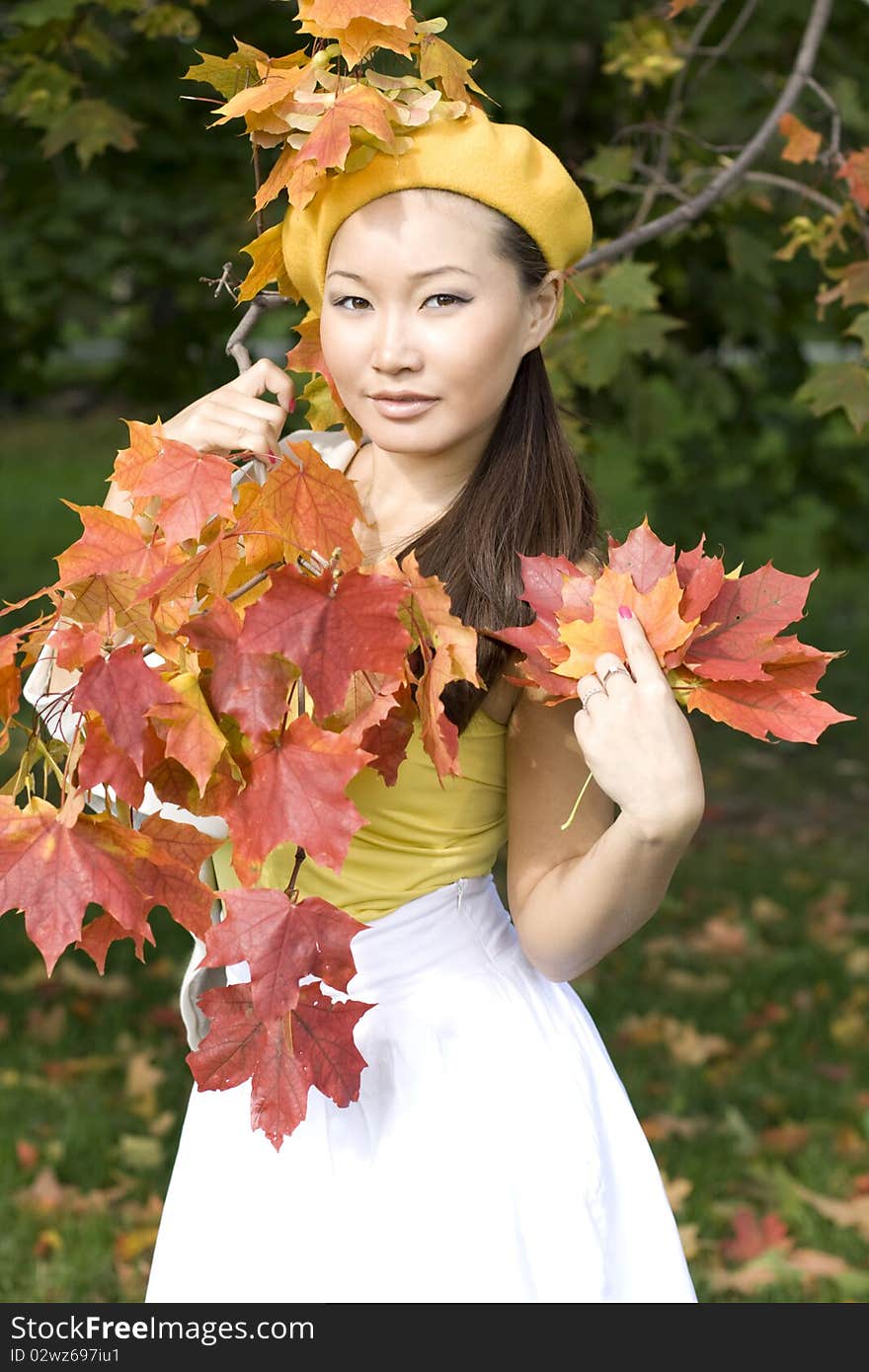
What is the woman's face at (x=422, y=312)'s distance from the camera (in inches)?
67.3

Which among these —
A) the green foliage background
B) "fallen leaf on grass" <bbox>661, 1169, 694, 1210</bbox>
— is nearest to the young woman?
the green foliage background

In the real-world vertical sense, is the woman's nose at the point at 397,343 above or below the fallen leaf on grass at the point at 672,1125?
above

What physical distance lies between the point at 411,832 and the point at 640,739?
0.43m

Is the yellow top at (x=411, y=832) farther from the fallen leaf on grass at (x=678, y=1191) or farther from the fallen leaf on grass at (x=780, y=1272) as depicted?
the fallen leaf on grass at (x=678, y=1191)

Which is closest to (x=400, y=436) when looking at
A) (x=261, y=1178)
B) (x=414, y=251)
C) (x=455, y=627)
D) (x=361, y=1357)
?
(x=414, y=251)

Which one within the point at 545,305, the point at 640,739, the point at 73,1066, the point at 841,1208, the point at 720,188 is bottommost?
the point at 73,1066

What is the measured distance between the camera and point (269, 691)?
4.73 feet

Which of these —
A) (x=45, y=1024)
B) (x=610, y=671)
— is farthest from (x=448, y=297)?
(x=45, y=1024)

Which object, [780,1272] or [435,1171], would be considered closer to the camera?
[435,1171]

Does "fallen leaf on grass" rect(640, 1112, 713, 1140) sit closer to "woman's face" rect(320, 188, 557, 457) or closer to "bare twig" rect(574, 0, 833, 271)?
"bare twig" rect(574, 0, 833, 271)

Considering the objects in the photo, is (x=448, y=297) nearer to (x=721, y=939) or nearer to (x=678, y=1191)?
(x=678, y=1191)

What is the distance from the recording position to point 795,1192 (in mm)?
3537

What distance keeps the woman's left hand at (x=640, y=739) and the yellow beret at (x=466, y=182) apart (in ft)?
1.68

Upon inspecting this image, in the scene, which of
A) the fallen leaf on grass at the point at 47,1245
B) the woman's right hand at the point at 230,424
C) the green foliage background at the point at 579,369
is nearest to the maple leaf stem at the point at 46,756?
the woman's right hand at the point at 230,424
